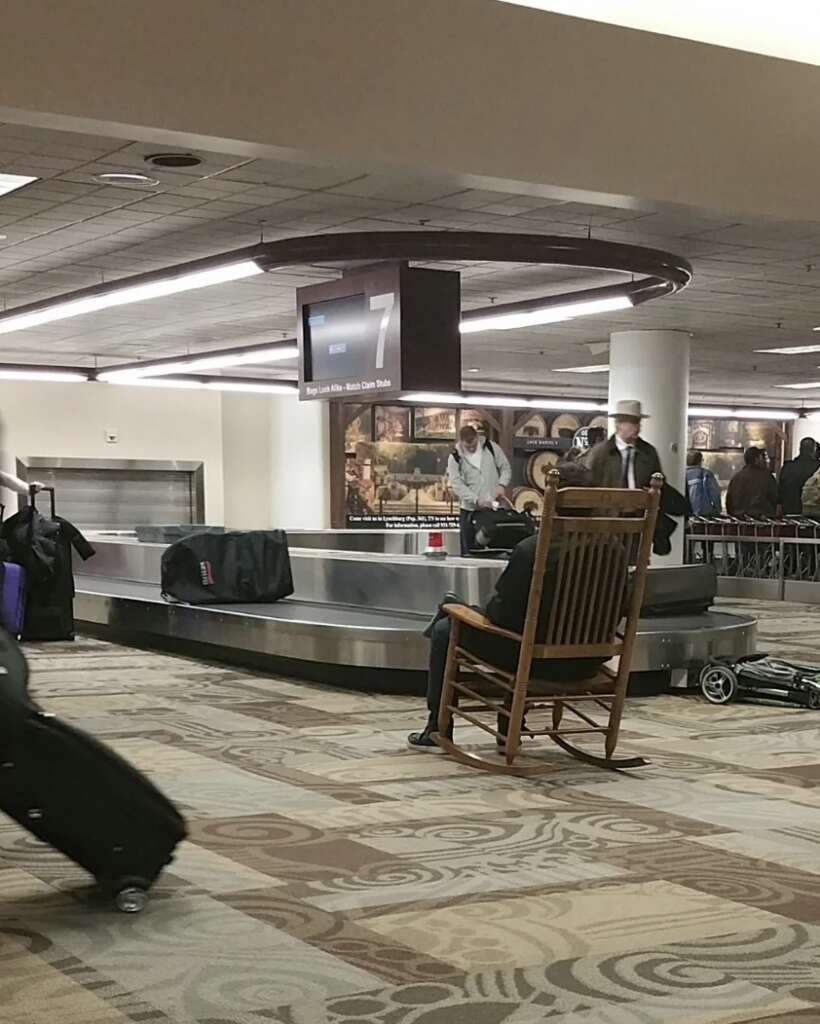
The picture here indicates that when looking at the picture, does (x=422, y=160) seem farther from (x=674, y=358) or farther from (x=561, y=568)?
(x=674, y=358)

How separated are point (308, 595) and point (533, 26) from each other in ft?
17.2

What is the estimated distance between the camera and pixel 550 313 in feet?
42.6

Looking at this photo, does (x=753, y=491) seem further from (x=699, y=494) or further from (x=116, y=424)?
(x=116, y=424)

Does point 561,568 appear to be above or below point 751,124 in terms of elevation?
below

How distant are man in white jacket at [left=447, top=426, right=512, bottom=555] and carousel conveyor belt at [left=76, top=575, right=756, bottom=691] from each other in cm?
463

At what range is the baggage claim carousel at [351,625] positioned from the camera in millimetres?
9133

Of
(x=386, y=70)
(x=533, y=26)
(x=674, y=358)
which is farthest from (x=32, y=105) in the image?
(x=674, y=358)

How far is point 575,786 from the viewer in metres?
6.02

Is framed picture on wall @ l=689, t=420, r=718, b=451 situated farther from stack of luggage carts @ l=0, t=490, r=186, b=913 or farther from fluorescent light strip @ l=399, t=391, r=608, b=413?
stack of luggage carts @ l=0, t=490, r=186, b=913

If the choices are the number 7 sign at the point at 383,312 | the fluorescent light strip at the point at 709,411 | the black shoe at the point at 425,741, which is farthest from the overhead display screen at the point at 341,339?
the fluorescent light strip at the point at 709,411

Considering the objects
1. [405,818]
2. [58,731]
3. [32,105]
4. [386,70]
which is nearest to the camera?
[58,731]

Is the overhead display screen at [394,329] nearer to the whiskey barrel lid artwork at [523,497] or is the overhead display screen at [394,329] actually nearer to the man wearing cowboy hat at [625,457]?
the man wearing cowboy hat at [625,457]

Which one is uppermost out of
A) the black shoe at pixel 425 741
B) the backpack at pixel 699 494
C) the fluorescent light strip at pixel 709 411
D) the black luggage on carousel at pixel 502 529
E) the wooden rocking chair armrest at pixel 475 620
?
the fluorescent light strip at pixel 709 411

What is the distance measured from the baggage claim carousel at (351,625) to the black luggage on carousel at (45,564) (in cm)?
46
